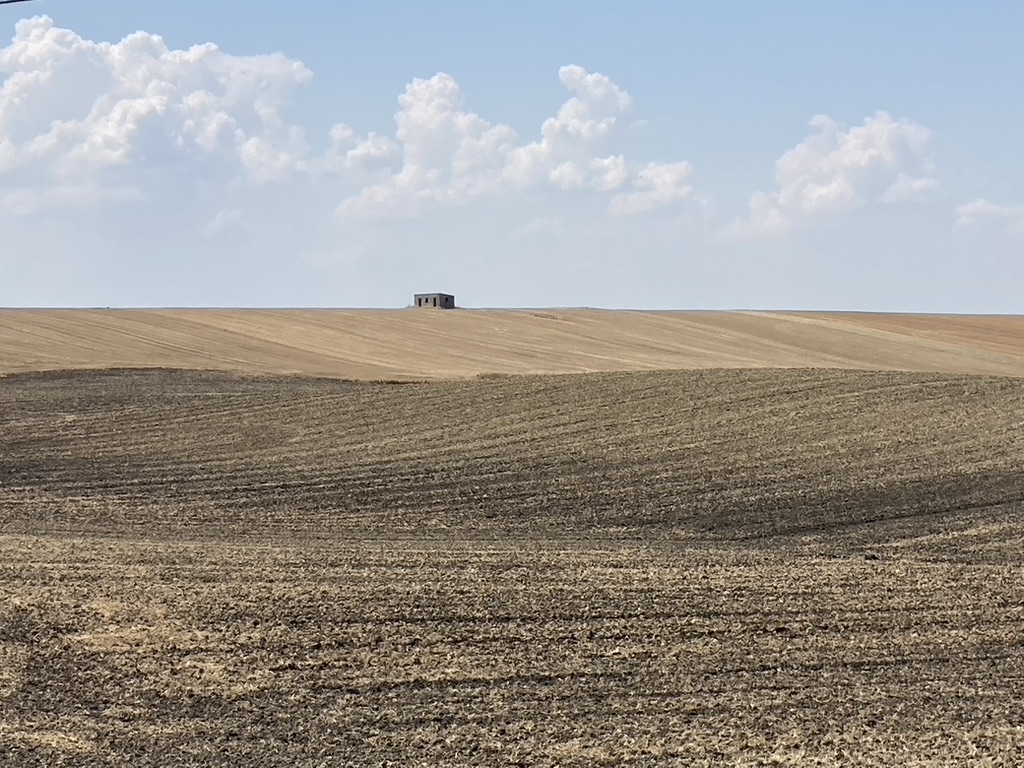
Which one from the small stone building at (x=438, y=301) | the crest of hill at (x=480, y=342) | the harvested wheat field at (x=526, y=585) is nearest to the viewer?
the harvested wheat field at (x=526, y=585)

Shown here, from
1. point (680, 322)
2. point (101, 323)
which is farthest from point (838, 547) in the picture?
point (680, 322)

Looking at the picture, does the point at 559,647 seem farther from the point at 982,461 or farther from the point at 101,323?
the point at 101,323

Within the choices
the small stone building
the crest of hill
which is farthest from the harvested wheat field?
the small stone building

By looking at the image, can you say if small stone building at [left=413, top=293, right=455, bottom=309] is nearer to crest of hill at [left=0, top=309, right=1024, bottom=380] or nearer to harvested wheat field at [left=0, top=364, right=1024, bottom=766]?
crest of hill at [left=0, top=309, right=1024, bottom=380]

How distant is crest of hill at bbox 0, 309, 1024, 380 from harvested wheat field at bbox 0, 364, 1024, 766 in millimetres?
12930

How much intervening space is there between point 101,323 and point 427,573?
1357 inches

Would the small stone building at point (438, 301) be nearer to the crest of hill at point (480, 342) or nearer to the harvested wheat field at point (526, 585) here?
the crest of hill at point (480, 342)

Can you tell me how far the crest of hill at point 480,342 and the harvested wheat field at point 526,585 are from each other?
12.9 meters

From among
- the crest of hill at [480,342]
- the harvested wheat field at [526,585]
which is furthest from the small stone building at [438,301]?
the harvested wheat field at [526,585]

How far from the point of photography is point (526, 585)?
11914mm

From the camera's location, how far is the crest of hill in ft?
123

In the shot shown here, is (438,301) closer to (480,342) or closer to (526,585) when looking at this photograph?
(480,342)

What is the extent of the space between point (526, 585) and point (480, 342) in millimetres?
31832

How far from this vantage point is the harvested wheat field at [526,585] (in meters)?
8.20
